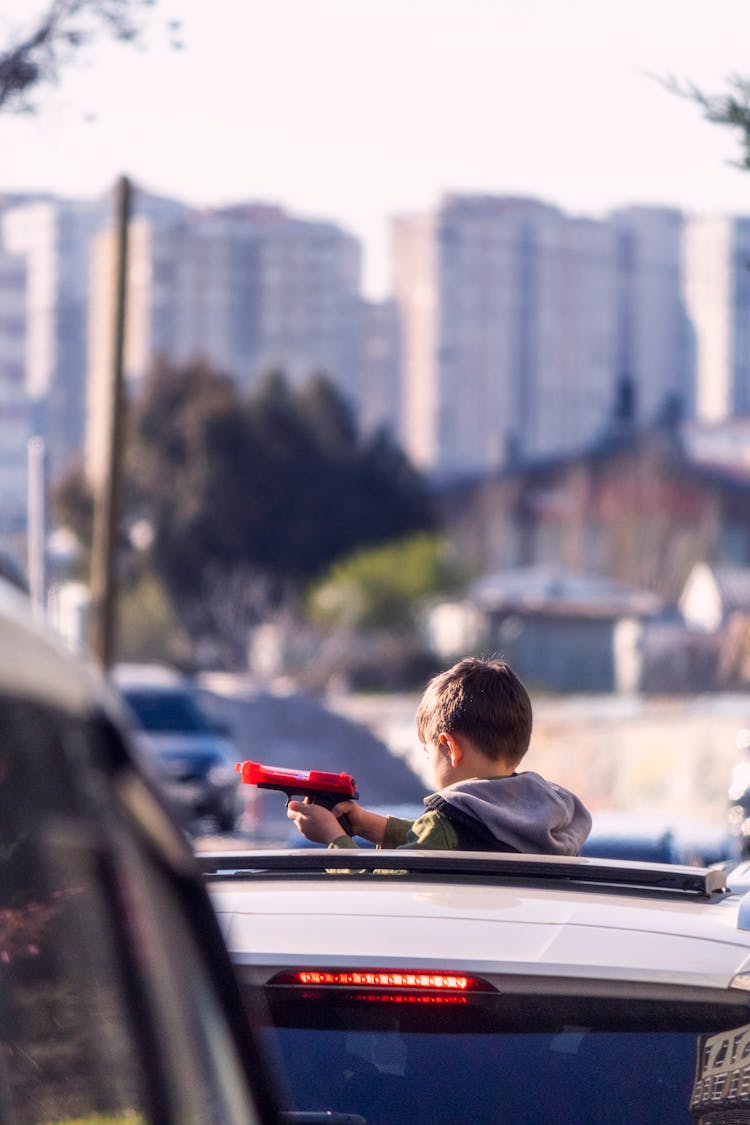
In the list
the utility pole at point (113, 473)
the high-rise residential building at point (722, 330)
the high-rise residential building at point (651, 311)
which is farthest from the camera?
the high-rise residential building at point (722, 330)

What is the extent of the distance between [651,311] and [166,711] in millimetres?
138608

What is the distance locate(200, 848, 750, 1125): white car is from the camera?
9.21 ft

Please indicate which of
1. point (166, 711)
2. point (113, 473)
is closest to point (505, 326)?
point (113, 473)

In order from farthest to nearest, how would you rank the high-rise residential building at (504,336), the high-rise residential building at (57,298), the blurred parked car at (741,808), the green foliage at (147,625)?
the high-rise residential building at (504,336)
the high-rise residential building at (57,298)
the green foliage at (147,625)
the blurred parked car at (741,808)

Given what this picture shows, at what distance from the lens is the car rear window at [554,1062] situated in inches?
110

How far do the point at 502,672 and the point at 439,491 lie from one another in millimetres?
74121

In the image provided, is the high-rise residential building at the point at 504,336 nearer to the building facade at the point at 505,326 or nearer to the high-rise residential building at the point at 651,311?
the building facade at the point at 505,326

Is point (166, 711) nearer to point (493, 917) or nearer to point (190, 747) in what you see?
point (190, 747)

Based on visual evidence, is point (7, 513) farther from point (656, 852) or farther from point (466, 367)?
point (466, 367)

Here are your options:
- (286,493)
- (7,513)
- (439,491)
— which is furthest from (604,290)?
(7,513)

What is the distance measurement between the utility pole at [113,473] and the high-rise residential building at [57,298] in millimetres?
112395

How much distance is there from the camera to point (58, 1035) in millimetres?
1561

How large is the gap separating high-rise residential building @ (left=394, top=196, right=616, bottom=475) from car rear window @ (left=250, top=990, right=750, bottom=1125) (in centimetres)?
14327

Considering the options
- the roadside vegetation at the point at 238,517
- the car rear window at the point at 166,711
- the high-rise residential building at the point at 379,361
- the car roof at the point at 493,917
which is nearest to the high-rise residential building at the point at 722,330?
the high-rise residential building at the point at 379,361
